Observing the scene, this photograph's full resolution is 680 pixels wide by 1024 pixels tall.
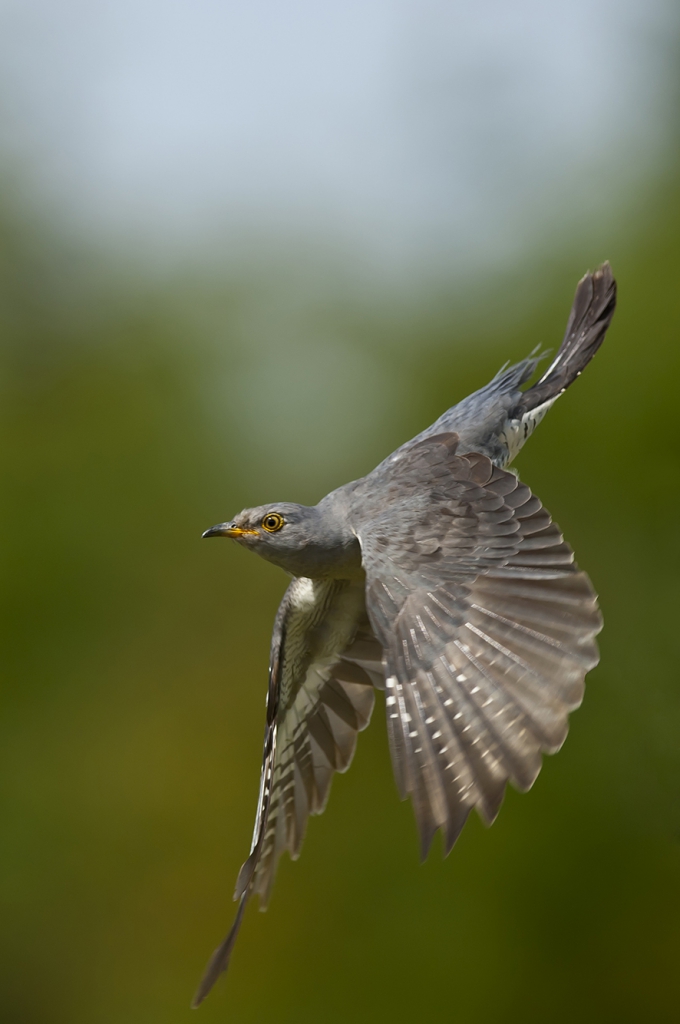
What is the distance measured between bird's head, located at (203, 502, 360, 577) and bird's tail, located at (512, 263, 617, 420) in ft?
3.64

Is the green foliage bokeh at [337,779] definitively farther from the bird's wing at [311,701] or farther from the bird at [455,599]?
the bird at [455,599]

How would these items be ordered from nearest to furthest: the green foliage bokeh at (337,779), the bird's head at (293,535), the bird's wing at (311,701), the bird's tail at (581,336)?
the bird's head at (293,535), the bird's tail at (581,336), the bird's wing at (311,701), the green foliage bokeh at (337,779)

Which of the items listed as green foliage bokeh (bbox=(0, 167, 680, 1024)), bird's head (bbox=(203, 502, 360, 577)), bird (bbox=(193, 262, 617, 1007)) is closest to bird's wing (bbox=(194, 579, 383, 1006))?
bird (bbox=(193, 262, 617, 1007))

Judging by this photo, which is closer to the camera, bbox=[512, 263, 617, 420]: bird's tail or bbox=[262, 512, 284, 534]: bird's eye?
bbox=[262, 512, 284, 534]: bird's eye

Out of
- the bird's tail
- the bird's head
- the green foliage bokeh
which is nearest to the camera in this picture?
the bird's head

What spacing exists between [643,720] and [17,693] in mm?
9358

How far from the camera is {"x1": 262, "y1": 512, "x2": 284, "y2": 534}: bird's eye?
4.23 m

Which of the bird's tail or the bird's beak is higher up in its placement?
the bird's tail

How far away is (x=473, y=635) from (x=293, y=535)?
1021mm

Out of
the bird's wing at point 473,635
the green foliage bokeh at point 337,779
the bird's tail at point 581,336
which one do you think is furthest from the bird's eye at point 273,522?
the green foliage bokeh at point 337,779

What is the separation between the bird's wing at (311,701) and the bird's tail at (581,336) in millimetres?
1219

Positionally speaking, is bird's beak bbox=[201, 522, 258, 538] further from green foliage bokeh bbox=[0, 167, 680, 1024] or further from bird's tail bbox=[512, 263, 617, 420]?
green foliage bokeh bbox=[0, 167, 680, 1024]

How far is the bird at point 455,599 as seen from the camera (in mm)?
3217

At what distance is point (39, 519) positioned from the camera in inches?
658
